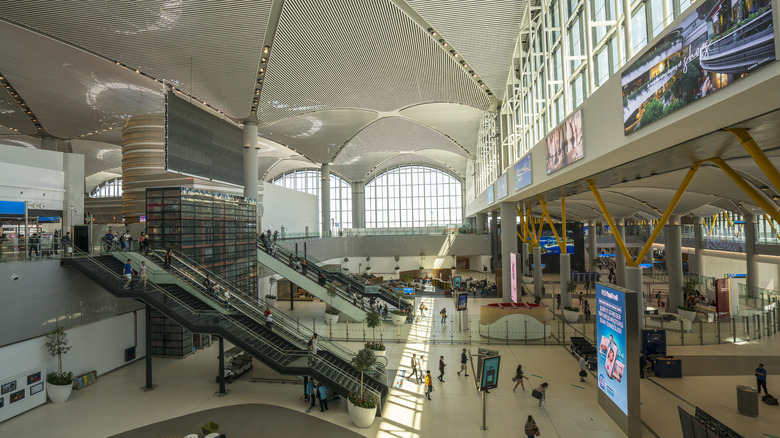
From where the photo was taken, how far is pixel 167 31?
59.5 ft

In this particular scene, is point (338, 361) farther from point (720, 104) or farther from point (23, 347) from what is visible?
point (720, 104)

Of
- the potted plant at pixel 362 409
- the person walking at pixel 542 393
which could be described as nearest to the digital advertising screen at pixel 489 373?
the person walking at pixel 542 393

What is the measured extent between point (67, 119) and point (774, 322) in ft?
149

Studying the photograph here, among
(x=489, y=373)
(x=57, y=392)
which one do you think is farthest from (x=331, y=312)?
(x=489, y=373)

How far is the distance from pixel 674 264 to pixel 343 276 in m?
21.6

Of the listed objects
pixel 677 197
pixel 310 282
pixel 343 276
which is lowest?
pixel 343 276

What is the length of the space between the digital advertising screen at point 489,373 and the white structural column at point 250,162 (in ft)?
65.2

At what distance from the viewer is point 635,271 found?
42.4 feet

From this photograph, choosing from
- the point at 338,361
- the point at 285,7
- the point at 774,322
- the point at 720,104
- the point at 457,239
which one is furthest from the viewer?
the point at 457,239

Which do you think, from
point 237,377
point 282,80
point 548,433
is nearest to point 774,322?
point 548,433

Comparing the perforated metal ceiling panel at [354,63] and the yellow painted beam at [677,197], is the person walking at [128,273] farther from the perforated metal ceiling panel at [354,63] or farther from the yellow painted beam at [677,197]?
the yellow painted beam at [677,197]

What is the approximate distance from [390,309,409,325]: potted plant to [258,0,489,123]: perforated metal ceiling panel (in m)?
13.2

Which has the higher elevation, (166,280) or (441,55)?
(441,55)

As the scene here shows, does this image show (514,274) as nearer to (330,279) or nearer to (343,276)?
(330,279)
